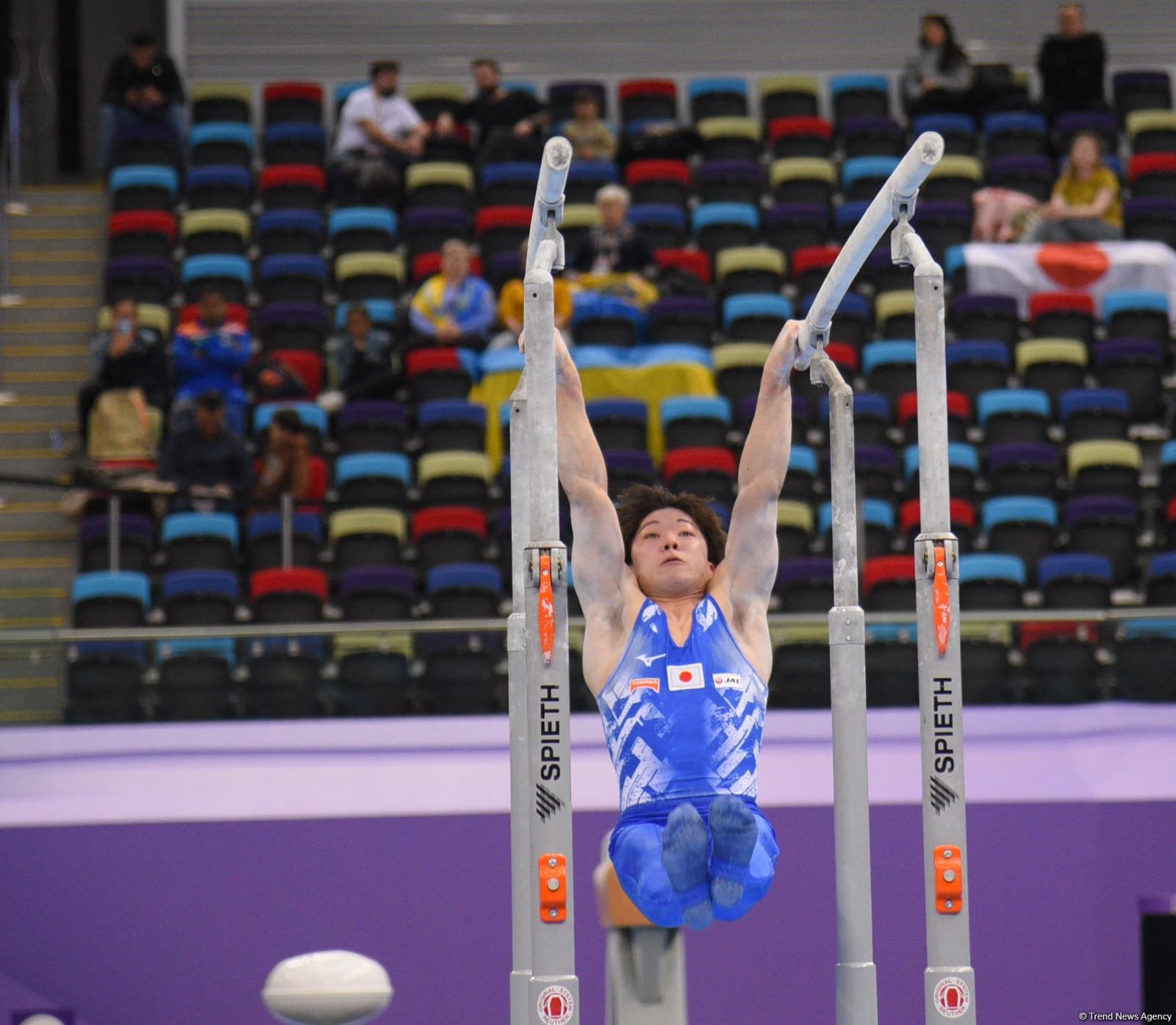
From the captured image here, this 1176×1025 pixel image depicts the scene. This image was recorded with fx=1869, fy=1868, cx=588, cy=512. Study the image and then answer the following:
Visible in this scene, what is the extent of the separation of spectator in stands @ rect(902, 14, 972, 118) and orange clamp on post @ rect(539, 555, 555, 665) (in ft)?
37.8

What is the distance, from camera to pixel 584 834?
30.0ft

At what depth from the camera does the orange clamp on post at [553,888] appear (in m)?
5.47

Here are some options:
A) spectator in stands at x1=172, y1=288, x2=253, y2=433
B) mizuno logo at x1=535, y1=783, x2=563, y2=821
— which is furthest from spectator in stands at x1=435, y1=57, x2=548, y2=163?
mizuno logo at x1=535, y1=783, x2=563, y2=821

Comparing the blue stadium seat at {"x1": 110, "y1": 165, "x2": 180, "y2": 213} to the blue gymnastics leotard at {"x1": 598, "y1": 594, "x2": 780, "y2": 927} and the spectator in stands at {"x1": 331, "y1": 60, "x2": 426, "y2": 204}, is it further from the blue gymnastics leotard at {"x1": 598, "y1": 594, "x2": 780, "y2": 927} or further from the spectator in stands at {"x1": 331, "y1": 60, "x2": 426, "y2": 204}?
the blue gymnastics leotard at {"x1": 598, "y1": 594, "x2": 780, "y2": 927}

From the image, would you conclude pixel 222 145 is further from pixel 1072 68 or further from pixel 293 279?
pixel 1072 68

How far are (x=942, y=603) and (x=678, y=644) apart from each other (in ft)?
2.92

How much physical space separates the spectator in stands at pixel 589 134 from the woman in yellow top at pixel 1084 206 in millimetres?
3553

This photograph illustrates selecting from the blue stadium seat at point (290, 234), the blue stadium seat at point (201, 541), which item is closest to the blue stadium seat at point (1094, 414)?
the blue stadium seat at point (201, 541)

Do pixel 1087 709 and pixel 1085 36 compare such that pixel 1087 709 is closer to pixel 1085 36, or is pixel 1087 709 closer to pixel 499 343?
pixel 499 343

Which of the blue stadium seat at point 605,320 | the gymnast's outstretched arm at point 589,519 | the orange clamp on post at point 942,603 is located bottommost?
the orange clamp on post at point 942,603

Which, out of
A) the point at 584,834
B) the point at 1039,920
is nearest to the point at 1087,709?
the point at 1039,920

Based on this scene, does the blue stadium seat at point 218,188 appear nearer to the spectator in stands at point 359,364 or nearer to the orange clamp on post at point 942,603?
the spectator in stands at point 359,364

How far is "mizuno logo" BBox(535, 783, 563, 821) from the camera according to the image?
5562mm

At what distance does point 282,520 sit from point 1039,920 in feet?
16.7
